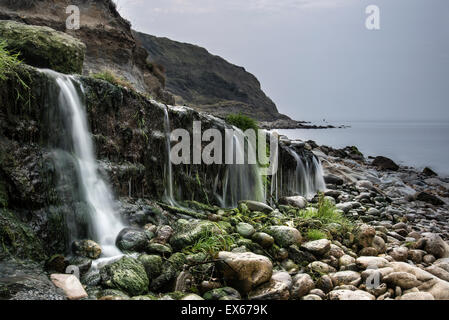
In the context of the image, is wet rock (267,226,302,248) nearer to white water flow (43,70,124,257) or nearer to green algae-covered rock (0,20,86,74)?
white water flow (43,70,124,257)

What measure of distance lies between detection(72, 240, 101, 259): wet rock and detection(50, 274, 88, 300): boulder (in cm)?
69

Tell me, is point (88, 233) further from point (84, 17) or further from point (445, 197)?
point (445, 197)

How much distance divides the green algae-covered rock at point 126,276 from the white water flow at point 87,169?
39.6 inches

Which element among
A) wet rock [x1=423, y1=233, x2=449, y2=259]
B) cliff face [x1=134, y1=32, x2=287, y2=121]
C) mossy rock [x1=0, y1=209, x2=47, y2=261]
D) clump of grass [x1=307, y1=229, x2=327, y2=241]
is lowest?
wet rock [x1=423, y1=233, x2=449, y2=259]

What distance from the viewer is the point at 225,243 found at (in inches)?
170

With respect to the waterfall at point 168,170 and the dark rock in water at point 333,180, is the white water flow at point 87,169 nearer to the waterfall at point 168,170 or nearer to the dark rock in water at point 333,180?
the waterfall at point 168,170

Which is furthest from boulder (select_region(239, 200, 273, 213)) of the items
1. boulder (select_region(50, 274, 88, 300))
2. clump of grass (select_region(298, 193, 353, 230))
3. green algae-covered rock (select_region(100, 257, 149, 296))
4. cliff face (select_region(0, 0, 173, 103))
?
cliff face (select_region(0, 0, 173, 103))

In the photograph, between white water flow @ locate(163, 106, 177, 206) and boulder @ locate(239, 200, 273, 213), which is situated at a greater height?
white water flow @ locate(163, 106, 177, 206)

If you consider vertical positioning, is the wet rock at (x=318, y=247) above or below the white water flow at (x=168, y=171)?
below

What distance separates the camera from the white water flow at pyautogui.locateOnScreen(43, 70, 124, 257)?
465cm

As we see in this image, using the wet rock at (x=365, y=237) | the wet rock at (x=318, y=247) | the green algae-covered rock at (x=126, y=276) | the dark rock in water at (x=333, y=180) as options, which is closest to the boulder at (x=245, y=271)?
the green algae-covered rock at (x=126, y=276)

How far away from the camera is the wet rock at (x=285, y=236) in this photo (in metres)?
4.75

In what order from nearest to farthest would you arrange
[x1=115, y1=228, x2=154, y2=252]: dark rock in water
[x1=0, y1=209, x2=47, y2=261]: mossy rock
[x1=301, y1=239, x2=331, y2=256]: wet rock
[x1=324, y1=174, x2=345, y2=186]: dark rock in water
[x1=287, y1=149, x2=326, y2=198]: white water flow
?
[x1=0, y1=209, x2=47, y2=261]: mossy rock → [x1=115, y1=228, x2=154, y2=252]: dark rock in water → [x1=301, y1=239, x2=331, y2=256]: wet rock → [x1=287, y1=149, x2=326, y2=198]: white water flow → [x1=324, y1=174, x2=345, y2=186]: dark rock in water
